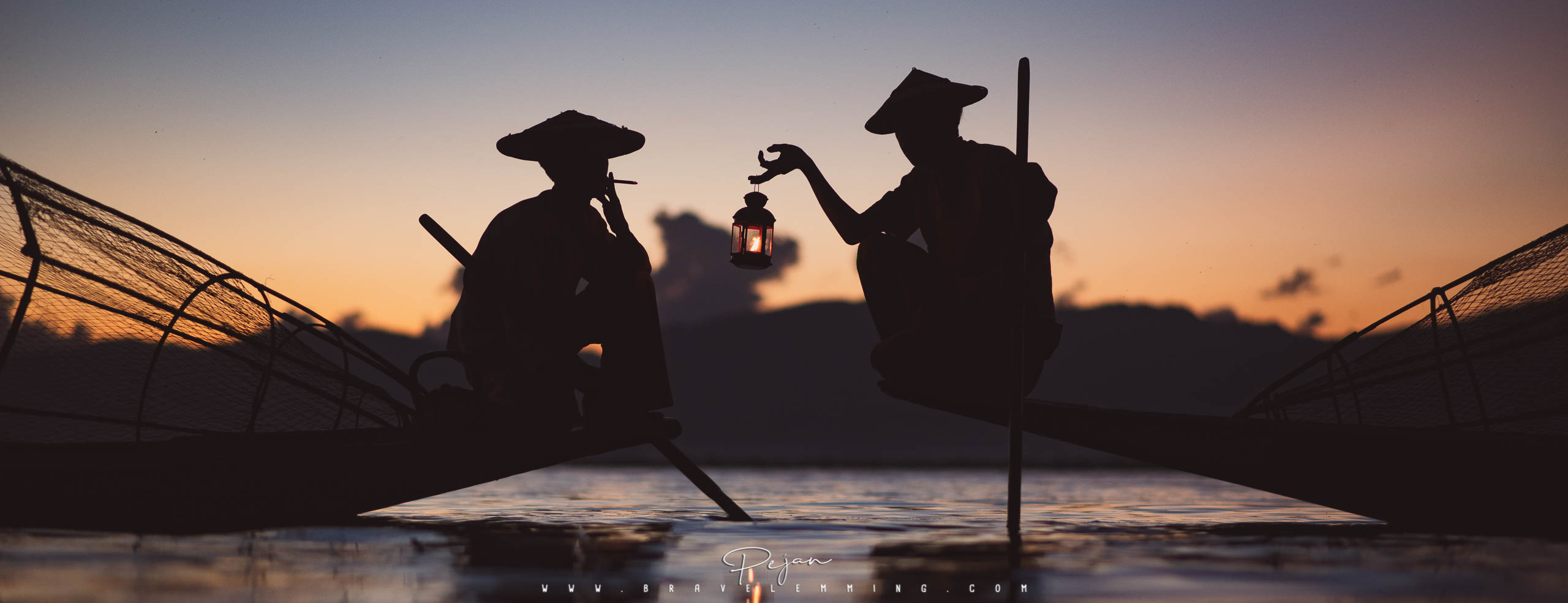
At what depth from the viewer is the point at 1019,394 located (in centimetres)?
521

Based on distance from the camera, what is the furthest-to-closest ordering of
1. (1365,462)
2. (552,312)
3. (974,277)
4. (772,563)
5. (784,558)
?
(552,312), (974,277), (1365,462), (784,558), (772,563)

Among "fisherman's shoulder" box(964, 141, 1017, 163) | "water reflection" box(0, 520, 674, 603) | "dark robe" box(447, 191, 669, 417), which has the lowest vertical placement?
"water reflection" box(0, 520, 674, 603)

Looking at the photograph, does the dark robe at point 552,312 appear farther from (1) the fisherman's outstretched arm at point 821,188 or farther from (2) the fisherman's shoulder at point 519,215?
(1) the fisherman's outstretched arm at point 821,188

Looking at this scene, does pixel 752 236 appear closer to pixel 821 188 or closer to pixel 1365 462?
pixel 821 188

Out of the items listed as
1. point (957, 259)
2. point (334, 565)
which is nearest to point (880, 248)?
point (957, 259)

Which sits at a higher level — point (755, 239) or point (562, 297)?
point (755, 239)

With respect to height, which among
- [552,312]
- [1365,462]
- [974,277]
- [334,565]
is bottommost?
[334,565]

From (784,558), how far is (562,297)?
7.61ft

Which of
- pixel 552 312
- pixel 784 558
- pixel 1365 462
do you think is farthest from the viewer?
pixel 552 312

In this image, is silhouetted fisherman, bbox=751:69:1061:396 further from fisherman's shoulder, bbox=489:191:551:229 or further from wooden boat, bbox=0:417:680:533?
wooden boat, bbox=0:417:680:533

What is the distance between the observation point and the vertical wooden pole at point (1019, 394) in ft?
16.9

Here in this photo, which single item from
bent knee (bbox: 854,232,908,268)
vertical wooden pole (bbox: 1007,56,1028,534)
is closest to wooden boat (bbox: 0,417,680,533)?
bent knee (bbox: 854,232,908,268)

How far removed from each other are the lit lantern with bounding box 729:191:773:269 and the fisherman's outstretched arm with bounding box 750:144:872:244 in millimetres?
365

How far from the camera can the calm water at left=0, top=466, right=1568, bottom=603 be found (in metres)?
3.18
